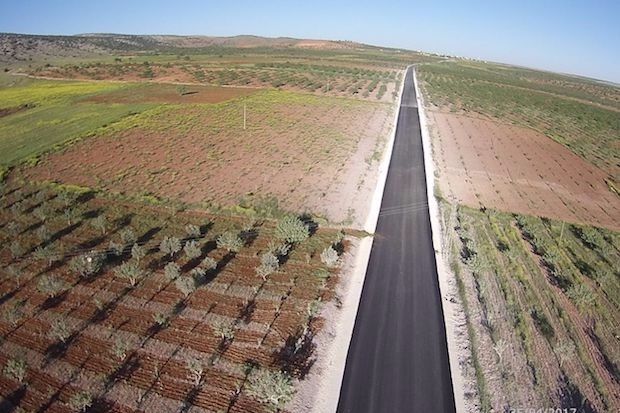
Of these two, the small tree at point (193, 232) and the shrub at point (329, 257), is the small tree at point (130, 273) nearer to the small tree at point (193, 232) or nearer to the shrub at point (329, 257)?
the small tree at point (193, 232)

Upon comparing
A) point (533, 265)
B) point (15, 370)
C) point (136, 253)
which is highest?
point (533, 265)

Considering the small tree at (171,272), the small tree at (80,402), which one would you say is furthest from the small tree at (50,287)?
the small tree at (80,402)

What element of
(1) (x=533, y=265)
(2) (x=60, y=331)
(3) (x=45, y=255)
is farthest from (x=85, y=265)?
(1) (x=533, y=265)

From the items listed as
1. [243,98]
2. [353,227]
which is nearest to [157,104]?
[243,98]

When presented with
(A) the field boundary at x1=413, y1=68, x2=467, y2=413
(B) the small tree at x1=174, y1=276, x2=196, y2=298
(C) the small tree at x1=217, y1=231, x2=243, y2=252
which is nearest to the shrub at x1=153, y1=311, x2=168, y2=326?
(B) the small tree at x1=174, y1=276, x2=196, y2=298

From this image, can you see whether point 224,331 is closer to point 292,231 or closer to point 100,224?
point 292,231

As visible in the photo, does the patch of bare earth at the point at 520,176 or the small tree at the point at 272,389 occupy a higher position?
the patch of bare earth at the point at 520,176

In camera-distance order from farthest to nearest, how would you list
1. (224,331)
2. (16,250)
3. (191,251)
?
(191,251) < (16,250) < (224,331)
